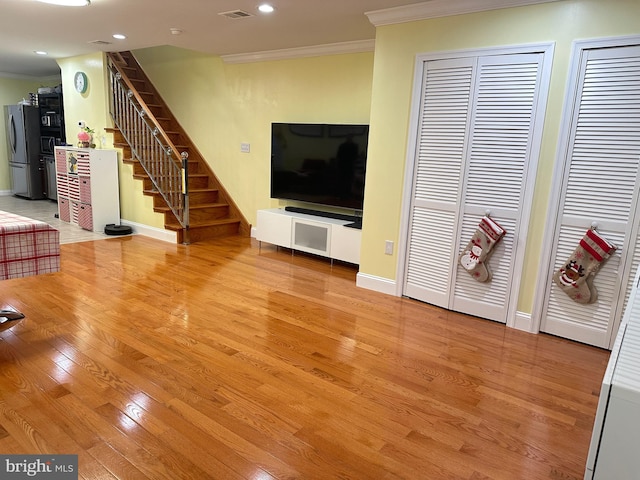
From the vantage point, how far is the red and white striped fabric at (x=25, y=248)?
2.40m

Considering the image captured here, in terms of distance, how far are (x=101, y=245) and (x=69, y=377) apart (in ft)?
10.6

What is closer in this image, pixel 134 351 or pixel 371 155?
pixel 134 351

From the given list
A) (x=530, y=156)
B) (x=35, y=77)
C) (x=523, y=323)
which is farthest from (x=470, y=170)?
(x=35, y=77)

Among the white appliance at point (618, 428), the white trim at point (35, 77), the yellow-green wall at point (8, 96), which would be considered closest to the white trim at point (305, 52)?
the white appliance at point (618, 428)

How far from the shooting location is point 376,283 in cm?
409

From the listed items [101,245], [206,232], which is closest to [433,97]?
[206,232]

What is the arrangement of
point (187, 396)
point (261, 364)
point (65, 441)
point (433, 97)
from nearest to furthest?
point (65, 441) < point (187, 396) < point (261, 364) < point (433, 97)

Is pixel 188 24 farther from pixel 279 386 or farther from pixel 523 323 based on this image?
pixel 523 323

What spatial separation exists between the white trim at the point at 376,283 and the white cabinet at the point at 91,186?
3779 millimetres

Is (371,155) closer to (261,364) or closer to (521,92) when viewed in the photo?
(521,92)

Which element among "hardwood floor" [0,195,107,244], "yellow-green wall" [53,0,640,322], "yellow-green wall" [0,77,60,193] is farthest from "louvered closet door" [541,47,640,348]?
"yellow-green wall" [0,77,60,193]

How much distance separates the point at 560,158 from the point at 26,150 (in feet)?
28.6

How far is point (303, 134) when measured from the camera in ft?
16.9

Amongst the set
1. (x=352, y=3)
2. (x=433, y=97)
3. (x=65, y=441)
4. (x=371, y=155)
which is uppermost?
(x=352, y=3)
